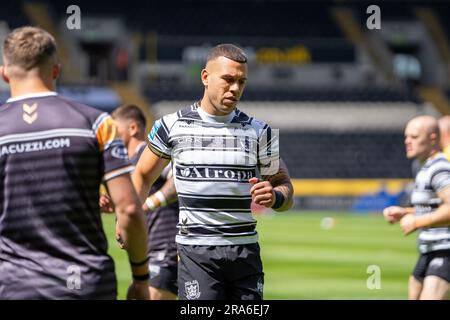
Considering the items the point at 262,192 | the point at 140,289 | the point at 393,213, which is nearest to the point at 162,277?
the point at 393,213

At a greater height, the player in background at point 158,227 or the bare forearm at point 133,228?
the player in background at point 158,227

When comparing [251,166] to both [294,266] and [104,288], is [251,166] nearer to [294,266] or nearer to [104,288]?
[104,288]

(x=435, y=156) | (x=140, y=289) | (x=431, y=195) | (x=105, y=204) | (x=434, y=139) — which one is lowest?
(x=140, y=289)

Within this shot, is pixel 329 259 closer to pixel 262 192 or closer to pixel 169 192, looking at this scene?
pixel 169 192

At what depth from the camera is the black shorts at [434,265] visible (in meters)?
8.05

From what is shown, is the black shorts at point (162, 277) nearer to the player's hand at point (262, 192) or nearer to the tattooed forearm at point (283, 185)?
the tattooed forearm at point (283, 185)

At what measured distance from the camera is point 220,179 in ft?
19.5

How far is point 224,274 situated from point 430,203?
2781 mm

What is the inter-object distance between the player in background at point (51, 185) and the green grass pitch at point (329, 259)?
25.2ft

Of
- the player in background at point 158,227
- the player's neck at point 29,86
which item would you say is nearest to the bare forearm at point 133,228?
the player's neck at point 29,86

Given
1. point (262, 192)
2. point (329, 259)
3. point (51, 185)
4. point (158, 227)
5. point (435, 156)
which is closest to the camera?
point (51, 185)

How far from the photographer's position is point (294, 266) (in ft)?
56.1

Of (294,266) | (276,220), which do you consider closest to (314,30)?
(276,220)
